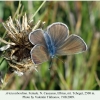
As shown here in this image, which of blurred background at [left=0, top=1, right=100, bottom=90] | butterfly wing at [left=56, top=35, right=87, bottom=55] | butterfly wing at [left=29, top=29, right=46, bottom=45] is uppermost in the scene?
butterfly wing at [left=29, top=29, right=46, bottom=45]

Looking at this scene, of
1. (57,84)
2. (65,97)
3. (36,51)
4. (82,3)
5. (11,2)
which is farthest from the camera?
(82,3)

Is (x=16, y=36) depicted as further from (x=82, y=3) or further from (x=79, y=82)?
(x=82, y=3)

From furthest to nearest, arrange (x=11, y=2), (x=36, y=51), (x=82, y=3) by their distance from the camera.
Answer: (x=82, y=3) → (x=11, y=2) → (x=36, y=51)

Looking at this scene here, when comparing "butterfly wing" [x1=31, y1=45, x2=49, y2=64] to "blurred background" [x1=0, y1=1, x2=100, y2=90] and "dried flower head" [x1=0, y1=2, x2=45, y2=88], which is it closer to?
"dried flower head" [x1=0, y1=2, x2=45, y2=88]

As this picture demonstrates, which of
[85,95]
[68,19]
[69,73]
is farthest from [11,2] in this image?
[85,95]

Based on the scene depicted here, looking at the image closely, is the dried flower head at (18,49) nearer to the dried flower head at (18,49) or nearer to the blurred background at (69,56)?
the dried flower head at (18,49)

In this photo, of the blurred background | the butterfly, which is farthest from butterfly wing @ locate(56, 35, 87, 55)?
the blurred background
